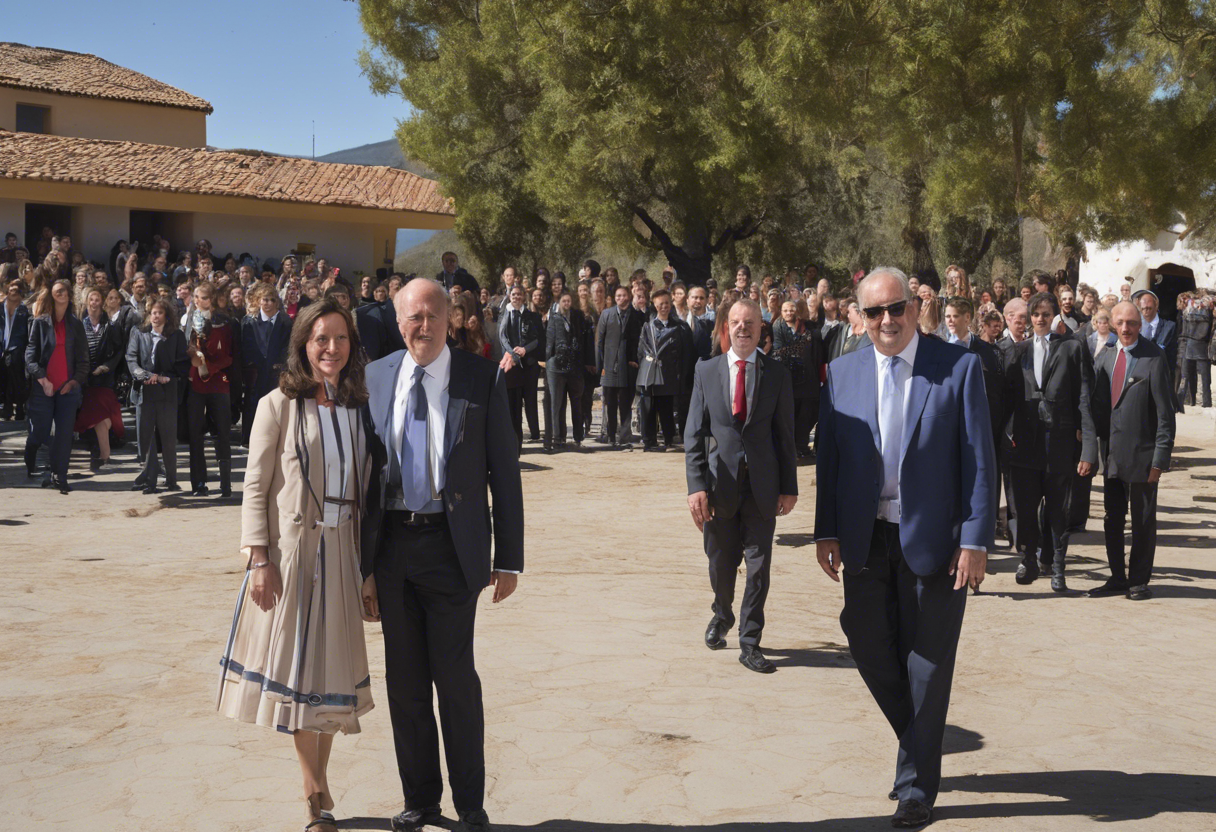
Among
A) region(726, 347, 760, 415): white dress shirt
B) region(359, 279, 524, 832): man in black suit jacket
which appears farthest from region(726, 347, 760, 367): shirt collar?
region(359, 279, 524, 832): man in black suit jacket

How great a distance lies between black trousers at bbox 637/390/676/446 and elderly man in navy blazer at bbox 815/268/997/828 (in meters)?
10.5

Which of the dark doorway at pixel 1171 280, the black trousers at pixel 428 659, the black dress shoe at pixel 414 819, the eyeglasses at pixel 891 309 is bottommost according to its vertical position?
the black dress shoe at pixel 414 819

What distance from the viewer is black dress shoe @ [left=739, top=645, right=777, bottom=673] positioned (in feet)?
21.2

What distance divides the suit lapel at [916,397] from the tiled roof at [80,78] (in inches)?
1539

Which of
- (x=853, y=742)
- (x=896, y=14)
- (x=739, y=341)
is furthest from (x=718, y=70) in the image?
(x=853, y=742)

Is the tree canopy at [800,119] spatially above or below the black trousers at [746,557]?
above

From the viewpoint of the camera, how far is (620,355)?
15.5 metres

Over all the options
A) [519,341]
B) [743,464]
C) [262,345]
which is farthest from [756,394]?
[519,341]

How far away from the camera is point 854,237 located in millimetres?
40906

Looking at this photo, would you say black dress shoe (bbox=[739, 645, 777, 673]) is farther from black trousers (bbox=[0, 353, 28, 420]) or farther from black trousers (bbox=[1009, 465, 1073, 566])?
black trousers (bbox=[0, 353, 28, 420])

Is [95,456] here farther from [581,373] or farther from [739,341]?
[739,341]

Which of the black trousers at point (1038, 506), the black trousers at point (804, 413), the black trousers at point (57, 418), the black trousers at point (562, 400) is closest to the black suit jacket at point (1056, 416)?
the black trousers at point (1038, 506)

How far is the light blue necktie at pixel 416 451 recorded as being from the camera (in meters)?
4.32

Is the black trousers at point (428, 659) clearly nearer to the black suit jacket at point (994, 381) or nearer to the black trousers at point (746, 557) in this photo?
the black trousers at point (746, 557)
